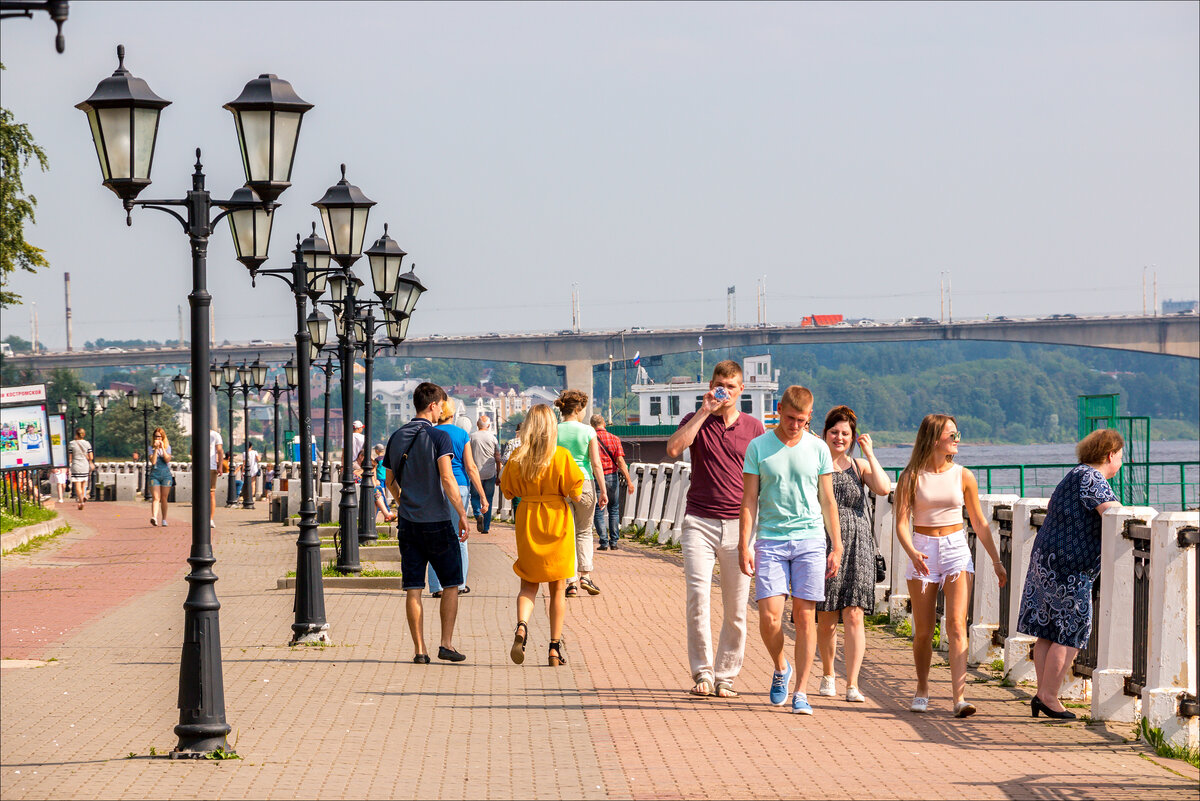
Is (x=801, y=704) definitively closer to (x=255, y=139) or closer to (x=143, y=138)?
(x=255, y=139)

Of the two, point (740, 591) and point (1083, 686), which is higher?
point (740, 591)

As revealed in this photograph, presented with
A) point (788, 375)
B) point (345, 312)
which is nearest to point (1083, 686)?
point (345, 312)

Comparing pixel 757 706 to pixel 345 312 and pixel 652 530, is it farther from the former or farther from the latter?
pixel 652 530

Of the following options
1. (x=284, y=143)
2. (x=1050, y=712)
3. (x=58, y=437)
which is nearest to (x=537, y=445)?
(x=284, y=143)

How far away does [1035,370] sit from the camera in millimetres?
130125

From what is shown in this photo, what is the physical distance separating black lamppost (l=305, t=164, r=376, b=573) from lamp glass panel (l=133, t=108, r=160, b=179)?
4932 millimetres

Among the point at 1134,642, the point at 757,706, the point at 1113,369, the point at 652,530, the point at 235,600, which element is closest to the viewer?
the point at 1134,642

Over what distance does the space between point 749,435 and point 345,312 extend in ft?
30.1

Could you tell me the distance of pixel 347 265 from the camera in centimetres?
1327

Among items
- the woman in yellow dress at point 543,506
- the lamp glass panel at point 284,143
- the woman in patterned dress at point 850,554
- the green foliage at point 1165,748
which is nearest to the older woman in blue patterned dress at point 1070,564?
the green foliage at point 1165,748

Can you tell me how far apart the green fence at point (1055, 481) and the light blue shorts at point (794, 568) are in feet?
45.1

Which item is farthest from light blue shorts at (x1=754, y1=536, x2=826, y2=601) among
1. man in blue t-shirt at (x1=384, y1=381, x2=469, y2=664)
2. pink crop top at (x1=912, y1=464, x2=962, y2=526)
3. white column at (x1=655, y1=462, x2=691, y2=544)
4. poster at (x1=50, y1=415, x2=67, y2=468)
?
poster at (x1=50, y1=415, x2=67, y2=468)

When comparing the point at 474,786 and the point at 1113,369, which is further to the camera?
the point at 1113,369

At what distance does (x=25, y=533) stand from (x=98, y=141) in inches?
640
